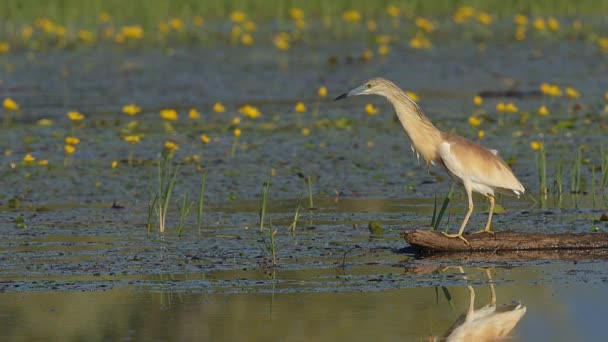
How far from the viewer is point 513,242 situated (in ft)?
28.0

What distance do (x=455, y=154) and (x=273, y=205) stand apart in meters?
2.56

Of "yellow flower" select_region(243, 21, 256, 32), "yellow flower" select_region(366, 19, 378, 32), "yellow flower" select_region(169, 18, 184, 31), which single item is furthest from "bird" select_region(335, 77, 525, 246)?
"yellow flower" select_region(366, 19, 378, 32)

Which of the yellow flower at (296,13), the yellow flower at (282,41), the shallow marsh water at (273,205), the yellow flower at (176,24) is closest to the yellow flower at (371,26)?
the yellow flower at (296,13)

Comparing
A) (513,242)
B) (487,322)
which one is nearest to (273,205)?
(513,242)

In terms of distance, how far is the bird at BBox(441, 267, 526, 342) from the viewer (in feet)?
21.5

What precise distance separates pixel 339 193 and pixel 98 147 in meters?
3.46

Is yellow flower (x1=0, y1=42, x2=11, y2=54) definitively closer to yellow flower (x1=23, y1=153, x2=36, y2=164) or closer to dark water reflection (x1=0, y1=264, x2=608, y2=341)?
yellow flower (x1=23, y1=153, x2=36, y2=164)

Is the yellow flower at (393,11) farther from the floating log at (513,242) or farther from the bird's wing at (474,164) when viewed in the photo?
the floating log at (513,242)

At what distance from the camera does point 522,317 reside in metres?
6.91

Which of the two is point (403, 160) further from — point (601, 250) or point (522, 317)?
point (522, 317)

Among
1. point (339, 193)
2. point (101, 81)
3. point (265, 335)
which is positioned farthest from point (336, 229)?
point (101, 81)

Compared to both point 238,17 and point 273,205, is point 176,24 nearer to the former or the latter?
point 238,17

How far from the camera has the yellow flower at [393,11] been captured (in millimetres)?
23008

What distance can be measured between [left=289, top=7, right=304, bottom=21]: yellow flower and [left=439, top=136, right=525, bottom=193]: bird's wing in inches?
544
